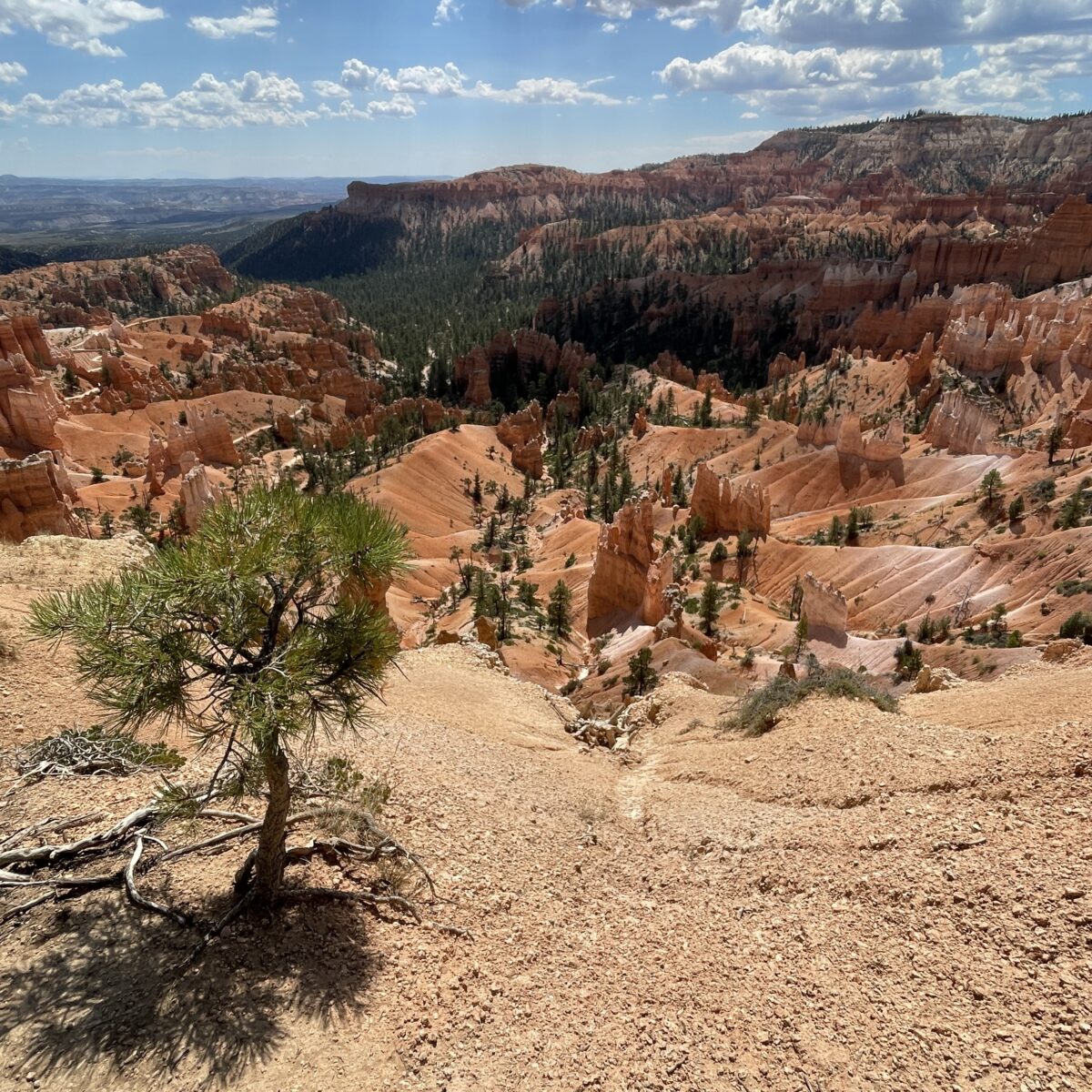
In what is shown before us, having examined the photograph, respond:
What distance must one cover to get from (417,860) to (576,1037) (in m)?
2.82

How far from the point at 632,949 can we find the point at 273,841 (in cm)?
433

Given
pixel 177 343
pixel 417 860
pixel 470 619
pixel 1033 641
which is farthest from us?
pixel 177 343

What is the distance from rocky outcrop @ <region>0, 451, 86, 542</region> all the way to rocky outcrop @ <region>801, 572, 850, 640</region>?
116ft

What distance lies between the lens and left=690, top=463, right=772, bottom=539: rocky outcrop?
4638 centimetres

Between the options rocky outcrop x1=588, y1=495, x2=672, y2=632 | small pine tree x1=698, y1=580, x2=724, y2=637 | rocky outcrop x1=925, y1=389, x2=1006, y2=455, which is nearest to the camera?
small pine tree x1=698, y1=580, x2=724, y2=637

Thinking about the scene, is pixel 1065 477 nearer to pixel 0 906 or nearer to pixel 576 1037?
pixel 576 1037

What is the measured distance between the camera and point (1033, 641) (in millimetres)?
25797

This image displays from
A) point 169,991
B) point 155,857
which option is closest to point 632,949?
point 169,991

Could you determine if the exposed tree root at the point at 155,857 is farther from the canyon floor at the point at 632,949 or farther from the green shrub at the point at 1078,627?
the green shrub at the point at 1078,627

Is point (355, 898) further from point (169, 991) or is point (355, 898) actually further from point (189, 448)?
point (189, 448)

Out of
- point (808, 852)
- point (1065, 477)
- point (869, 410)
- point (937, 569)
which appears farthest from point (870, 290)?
point (808, 852)

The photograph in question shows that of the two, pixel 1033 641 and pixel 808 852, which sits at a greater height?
pixel 808 852

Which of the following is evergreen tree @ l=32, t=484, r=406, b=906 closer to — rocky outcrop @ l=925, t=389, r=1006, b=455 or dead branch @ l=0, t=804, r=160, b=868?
dead branch @ l=0, t=804, r=160, b=868

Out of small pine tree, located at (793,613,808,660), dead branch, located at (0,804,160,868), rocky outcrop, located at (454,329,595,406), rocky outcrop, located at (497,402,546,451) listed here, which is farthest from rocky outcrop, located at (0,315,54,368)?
dead branch, located at (0,804,160,868)
